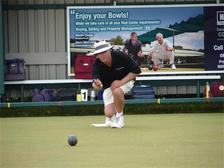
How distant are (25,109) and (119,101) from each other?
3.26 meters

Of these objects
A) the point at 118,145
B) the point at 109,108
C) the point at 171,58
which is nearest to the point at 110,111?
the point at 109,108

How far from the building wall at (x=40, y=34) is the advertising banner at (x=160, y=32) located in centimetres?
35

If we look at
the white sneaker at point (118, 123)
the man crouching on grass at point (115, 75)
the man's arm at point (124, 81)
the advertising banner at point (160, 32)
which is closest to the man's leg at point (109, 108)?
the man crouching on grass at point (115, 75)

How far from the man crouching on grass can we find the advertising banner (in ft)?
14.9

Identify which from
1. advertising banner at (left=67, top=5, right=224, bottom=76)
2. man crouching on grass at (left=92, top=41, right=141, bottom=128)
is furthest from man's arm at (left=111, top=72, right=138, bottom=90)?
advertising banner at (left=67, top=5, right=224, bottom=76)

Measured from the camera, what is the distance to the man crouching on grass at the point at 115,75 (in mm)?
7465

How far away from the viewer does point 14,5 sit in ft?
40.7

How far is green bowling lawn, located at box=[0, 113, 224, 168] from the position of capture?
4637mm

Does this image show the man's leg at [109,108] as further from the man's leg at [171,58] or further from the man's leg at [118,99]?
the man's leg at [171,58]

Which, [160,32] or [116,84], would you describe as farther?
[160,32]

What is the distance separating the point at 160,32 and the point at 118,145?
6.82 m

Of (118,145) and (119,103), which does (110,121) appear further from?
(118,145)

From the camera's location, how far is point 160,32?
12.3 meters

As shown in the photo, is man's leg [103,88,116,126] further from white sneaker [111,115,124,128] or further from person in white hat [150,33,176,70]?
person in white hat [150,33,176,70]
